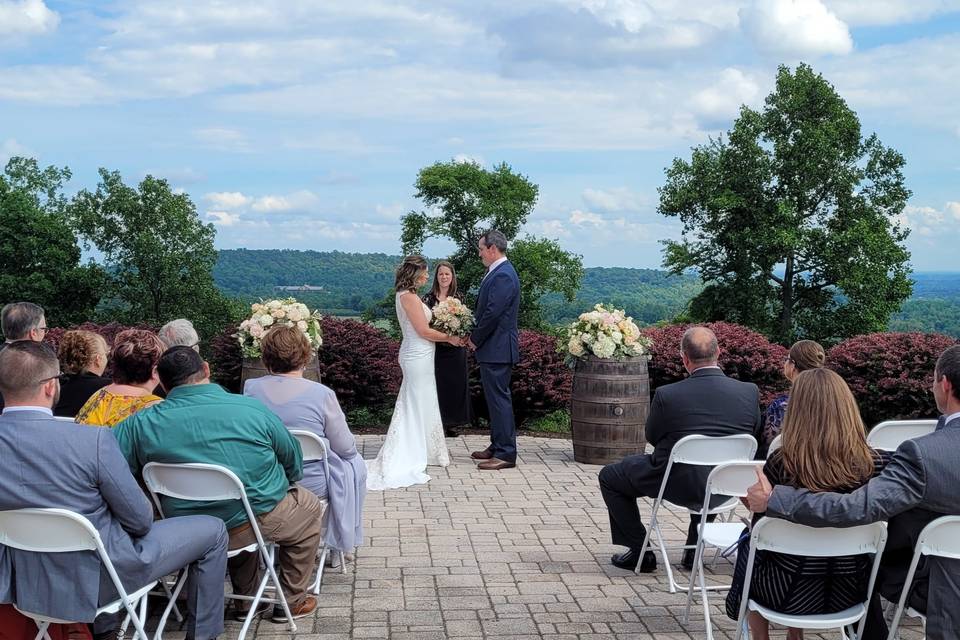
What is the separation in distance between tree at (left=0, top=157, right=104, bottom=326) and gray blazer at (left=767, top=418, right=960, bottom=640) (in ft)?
111

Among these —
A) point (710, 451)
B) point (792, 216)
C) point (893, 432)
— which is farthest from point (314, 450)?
point (792, 216)

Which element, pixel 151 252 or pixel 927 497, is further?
pixel 151 252

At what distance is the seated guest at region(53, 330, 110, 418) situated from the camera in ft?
18.8

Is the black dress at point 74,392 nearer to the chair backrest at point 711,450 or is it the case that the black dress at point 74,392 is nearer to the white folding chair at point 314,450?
the white folding chair at point 314,450

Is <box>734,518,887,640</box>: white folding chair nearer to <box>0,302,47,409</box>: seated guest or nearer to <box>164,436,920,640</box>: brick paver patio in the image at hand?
<box>164,436,920,640</box>: brick paver patio

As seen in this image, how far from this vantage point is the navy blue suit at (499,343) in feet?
29.0

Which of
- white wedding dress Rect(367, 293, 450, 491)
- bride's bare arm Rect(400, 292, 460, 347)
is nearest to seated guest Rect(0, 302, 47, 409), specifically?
white wedding dress Rect(367, 293, 450, 491)

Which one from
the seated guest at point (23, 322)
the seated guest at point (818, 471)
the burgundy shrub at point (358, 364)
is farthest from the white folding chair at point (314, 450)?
the burgundy shrub at point (358, 364)

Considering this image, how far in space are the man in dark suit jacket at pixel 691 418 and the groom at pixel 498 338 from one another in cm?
328

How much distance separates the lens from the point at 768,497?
3699 millimetres

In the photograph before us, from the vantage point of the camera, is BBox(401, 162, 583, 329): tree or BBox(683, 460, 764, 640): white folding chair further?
BBox(401, 162, 583, 329): tree

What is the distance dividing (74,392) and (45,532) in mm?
2316

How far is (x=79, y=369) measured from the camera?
230 inches

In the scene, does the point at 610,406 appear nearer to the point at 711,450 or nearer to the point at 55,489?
the point at 711,450
